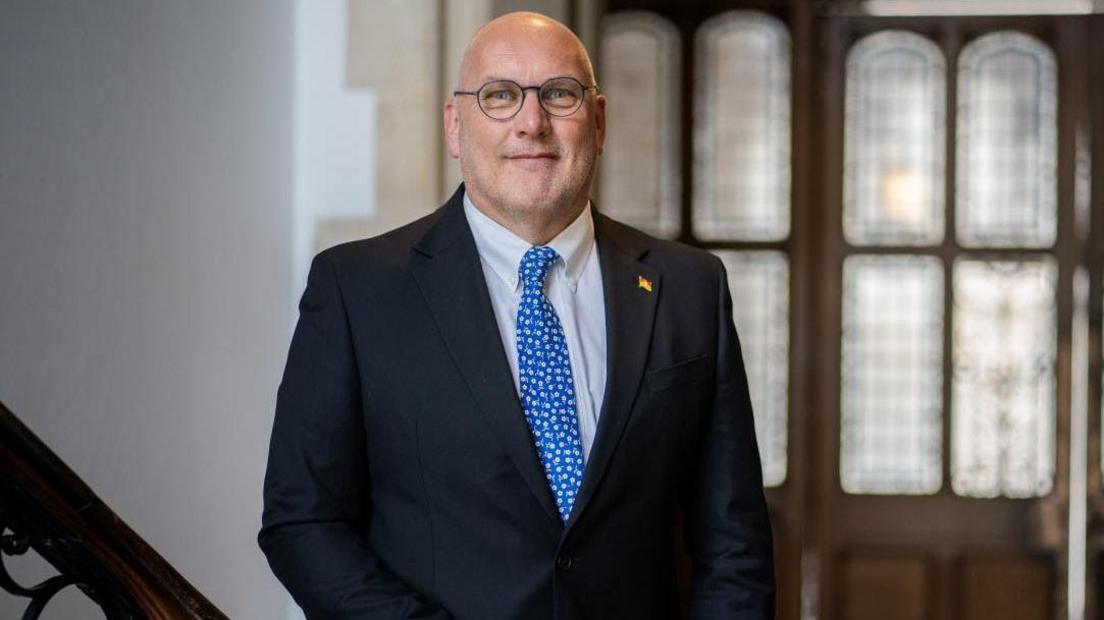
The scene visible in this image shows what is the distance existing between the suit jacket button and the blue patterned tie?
56 mm

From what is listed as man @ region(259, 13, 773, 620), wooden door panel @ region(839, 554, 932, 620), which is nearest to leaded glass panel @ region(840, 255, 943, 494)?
wooden door panel @ region(839, 554, 932, 620)

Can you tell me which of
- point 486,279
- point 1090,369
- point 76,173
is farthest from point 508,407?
point 1090,369

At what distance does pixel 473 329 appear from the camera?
1906 mm

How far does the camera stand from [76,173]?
8.46ft

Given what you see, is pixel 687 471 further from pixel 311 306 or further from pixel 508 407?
pixel 311 306

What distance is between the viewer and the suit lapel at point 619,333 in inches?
73.2

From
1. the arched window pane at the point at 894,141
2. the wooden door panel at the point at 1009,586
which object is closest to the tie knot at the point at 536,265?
the arched window pane at the point at 894,141

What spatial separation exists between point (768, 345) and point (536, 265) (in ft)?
7.78

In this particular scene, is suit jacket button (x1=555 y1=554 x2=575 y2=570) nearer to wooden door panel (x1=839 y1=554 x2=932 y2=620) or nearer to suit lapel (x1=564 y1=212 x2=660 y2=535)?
suit lapel (x1=564 y1=212 x2=660 y2=535)

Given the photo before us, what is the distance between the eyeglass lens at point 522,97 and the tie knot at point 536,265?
0.68ft

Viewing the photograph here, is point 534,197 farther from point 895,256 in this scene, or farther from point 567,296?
point 895,256

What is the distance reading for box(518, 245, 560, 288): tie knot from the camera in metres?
1.94

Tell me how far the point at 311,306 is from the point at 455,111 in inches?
14.6

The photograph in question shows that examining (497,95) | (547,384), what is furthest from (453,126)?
(547,384)
